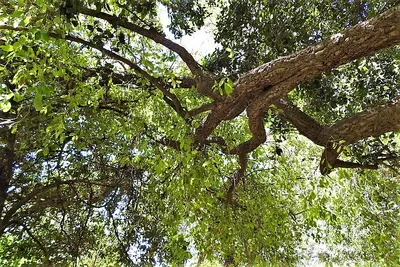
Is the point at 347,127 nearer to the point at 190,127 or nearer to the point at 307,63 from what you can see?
the point at 307,63

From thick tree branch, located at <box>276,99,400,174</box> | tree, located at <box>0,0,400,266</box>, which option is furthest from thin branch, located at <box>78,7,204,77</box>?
thick tree branch, located at <box>276,99,400,174</box>

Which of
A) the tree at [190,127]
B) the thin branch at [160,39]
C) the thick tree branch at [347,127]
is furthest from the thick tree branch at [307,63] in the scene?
the thick tree branch at [347,127]

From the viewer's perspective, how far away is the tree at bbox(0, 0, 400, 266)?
2570mm

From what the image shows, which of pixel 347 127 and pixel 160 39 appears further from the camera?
pixel 160 39

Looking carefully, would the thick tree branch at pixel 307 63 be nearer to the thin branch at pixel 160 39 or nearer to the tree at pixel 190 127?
the tree at pixel 190 127

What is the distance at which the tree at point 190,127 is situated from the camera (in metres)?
2.57

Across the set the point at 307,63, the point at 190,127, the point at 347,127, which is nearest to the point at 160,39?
the point at 190,127

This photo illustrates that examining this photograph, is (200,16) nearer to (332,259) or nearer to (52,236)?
(52,236)

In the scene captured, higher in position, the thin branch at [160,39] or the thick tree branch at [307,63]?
the thin branch at [160,39]

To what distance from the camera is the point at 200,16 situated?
4.09m

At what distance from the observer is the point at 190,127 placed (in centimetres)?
292

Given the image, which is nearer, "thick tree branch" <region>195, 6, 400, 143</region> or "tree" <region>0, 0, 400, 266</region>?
"thick tree branch" <region>195, 6, 400, 143</region>

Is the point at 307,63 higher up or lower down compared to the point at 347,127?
higher up

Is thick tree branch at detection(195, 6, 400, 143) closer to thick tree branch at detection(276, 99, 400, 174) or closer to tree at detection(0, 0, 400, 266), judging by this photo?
tree at detection(0, 0, 400, 266)
